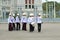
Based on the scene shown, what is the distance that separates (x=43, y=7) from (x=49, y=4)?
14.9 feet

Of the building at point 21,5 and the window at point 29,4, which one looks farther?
the window at point 29,4

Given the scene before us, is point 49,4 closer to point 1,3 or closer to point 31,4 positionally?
point 31,4

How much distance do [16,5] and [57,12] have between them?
387 inches

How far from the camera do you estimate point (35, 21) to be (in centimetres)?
2011

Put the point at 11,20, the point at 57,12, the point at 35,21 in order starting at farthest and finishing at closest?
the point at 57,12 → the point at 11,20 → the point at 35,21

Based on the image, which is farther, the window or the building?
the window

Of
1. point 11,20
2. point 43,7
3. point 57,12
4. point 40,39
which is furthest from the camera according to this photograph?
point 43,7

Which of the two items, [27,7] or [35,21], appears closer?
[35,21]

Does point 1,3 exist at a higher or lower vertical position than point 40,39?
higher

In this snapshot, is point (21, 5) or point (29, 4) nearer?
point (21, 5)

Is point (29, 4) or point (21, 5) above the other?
point (29, 4)

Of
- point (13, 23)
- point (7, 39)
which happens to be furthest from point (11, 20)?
point (7, 39)

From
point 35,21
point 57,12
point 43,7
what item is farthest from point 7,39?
point 43,7

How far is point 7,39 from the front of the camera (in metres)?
14.6
